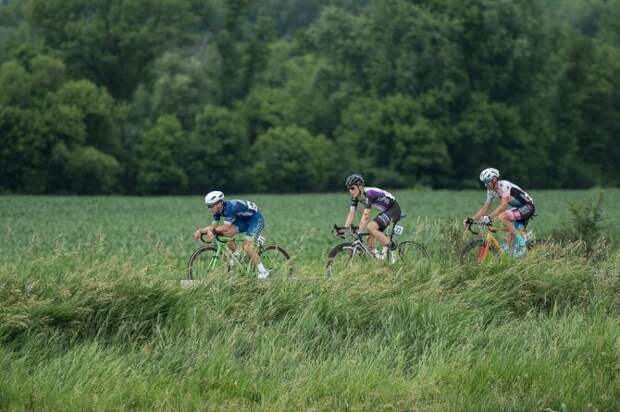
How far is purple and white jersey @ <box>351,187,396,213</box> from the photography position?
56.1ft

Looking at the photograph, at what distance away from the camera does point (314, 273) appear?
52.6 feet

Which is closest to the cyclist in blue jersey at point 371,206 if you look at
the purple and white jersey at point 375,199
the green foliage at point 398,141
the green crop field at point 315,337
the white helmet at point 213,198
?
the purple and white jersey at point 375,199

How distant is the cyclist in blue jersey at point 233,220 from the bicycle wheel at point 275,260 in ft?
0.76

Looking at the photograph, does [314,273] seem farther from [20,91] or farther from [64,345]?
[20,91]

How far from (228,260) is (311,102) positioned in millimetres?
65865

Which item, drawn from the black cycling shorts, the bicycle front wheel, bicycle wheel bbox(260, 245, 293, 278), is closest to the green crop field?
the bicycle front wheel

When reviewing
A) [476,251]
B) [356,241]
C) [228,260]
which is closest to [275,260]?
[228,260]

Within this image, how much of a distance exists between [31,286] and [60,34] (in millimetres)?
70850

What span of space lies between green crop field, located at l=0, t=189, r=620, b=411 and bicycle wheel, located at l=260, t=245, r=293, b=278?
1.38ft

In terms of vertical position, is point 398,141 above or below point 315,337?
above

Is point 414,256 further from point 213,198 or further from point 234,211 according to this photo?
point 213,198

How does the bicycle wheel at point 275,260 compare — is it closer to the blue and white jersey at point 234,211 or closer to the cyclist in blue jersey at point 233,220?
the cyclist in blue jersey at point 233,220

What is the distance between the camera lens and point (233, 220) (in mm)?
16203

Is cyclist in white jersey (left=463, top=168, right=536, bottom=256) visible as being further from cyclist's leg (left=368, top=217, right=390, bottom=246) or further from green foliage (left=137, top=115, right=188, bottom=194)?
green foliage (left=137, top=115, right=188, bottom=194)
